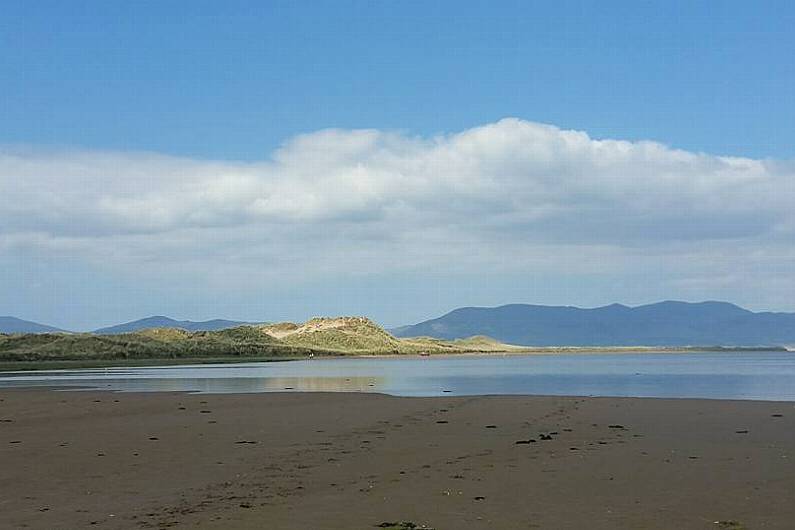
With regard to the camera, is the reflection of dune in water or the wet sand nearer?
the wet sand

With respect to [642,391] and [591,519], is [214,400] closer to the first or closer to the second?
[642,391]

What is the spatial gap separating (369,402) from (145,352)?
269ft

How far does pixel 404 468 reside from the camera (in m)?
15.0

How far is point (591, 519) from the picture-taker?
1056cm

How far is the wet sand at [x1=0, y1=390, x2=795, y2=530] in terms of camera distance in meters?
11.0

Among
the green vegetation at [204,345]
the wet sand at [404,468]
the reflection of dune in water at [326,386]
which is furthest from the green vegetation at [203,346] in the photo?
the wet sand at [404,468]

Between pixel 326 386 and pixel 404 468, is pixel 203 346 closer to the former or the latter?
pixel 326 386

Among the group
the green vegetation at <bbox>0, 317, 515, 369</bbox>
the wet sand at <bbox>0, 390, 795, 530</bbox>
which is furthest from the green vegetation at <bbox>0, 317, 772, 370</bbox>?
the wet sand at <bbox>0, 390, 795, 530</bbox>

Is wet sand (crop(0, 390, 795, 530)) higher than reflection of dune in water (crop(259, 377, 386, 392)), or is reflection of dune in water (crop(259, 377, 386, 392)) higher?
reflection of dune in water (crop(259, 377, 386, 392))

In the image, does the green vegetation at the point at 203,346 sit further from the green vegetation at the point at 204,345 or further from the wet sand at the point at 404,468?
the wet sand at the point at 404,468

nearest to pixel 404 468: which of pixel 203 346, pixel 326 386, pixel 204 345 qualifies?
pixel 326 386

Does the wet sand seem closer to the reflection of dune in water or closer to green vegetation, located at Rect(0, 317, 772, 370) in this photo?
the reflection of dune in water

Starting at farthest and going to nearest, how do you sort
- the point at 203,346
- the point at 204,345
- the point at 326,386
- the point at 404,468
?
1. the point at 204,345
2. the point at 203,346
3. the point at 326,386
4. the point at 404,468

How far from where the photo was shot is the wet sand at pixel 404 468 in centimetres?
1095
